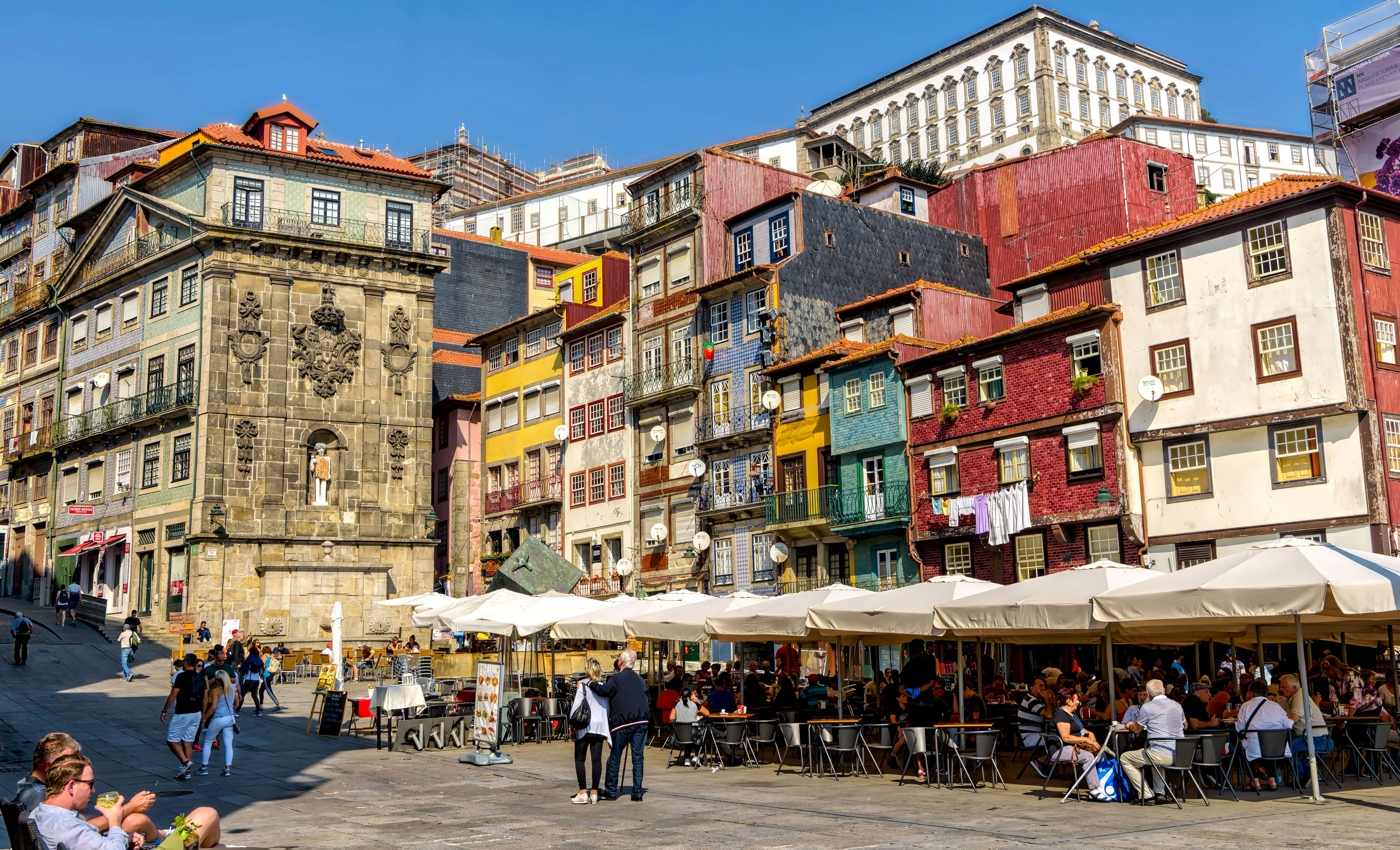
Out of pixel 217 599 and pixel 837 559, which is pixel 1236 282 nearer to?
pixel 837 559

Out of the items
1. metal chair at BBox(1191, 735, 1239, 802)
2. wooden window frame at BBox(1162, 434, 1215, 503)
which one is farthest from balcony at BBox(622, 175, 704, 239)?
metal chair at BBox(1191, 735, 1239, 802)

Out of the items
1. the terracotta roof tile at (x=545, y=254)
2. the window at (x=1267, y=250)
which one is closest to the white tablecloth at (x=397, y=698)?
the window at (x=1267, y=250)

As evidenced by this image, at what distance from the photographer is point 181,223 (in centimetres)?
5100

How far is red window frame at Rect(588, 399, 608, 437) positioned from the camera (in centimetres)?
5247

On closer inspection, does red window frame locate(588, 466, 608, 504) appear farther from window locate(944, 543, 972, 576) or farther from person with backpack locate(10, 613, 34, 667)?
person with backpack locate(10, 613, 34, 667)

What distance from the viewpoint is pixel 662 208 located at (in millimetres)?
51094

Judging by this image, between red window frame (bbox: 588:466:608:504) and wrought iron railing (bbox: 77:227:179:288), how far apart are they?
717 inches

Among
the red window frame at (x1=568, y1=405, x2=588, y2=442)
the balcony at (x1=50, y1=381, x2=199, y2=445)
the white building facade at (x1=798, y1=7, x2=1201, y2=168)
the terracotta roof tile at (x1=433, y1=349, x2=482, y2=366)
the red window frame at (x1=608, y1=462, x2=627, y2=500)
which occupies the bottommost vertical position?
the red window frame at (x1=608, y1=462, x2=627, y2=500)

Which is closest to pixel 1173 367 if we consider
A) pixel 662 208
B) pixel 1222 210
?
pixel 1222 210

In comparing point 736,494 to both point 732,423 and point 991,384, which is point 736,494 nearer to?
point 732,423

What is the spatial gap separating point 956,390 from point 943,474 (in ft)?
8.14

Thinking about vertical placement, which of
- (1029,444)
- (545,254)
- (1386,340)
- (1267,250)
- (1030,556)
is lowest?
(1030,556)

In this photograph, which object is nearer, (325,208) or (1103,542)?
(1103,542)

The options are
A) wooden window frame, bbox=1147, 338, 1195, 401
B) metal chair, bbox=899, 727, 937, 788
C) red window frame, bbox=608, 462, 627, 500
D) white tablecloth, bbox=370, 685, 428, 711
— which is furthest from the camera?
red window frame, bbox=608, 462, 627, 500
